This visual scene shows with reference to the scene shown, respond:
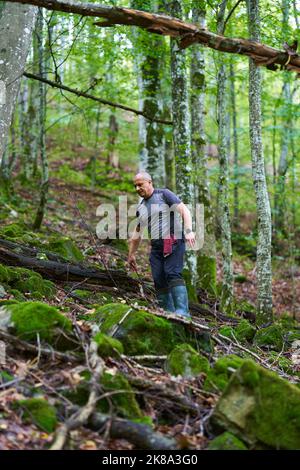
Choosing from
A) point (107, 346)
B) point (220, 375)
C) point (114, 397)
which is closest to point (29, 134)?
point (107, 346)

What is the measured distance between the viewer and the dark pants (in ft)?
23.2

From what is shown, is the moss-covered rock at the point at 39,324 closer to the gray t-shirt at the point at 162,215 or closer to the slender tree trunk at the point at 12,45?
the gray t-shirt at the point at 162,215

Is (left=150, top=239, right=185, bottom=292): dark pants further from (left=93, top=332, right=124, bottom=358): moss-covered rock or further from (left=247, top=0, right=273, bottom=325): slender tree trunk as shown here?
(left=247, top=0, right=273, bottom=325): slender tree trunk

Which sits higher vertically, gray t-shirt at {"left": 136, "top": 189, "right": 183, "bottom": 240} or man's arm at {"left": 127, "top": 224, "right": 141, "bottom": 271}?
gray t-shirt at {"left": 136, "top": 189, "right": 183, "bottom": 240}

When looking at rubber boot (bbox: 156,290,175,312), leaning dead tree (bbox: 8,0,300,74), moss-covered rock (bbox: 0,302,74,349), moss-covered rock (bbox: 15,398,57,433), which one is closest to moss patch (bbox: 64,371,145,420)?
moss-covered rock (bbox: 15,398,57,433)

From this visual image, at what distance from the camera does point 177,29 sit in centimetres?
536

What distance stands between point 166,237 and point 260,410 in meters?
3.40

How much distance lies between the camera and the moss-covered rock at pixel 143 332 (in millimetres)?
5387

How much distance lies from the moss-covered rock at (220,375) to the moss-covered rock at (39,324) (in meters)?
1.43

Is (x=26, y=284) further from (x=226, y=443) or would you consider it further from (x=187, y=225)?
(x=226, y=443)

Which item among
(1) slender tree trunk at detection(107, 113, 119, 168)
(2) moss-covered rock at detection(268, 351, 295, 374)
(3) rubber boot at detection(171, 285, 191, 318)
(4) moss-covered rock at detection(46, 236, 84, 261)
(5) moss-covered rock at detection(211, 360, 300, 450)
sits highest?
(1) slender tree trunk at detection(107, 113, 119, 168)

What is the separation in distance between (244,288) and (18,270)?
30.8 feet

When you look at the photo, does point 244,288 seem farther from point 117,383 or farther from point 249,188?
point 117,383

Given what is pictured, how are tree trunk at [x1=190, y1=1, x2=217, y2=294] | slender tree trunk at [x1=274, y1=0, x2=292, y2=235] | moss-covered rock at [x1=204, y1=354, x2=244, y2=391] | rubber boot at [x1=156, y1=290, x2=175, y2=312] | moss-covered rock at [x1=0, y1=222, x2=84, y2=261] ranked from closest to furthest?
moss-covered rock at [x1=204, y1=354, x2=244, y2=391] < rubber boot at [x1=156, y1=290, x2=175, y2=312] < moss-covered rock at [x1=0, y1=222, x2=84, y2=261] < tree trunk at [x1=190, y1=1, x2=217, y2=294] < slender tree trunk at [x1=274, y1=0, x2=292, y2=235]
